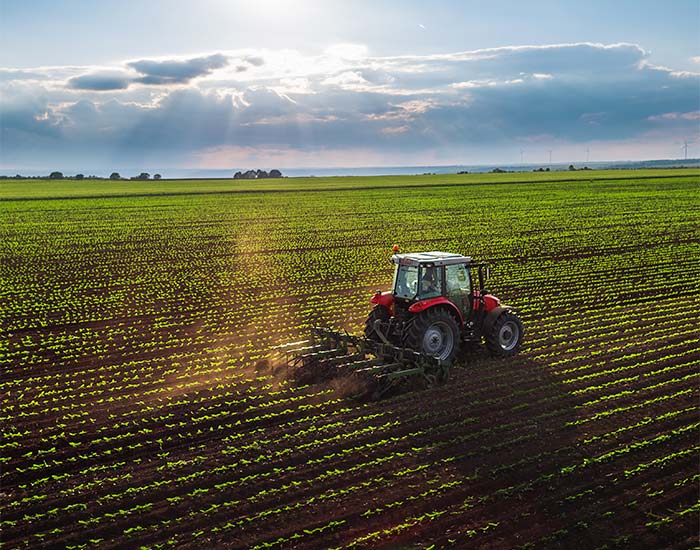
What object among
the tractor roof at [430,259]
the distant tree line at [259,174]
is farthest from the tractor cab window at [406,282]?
the distant tree line at [259,174]

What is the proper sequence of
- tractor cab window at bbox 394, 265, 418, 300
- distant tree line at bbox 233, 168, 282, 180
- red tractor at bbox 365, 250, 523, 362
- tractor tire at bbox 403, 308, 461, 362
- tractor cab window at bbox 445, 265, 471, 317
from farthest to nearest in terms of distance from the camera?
distant tree line at bbox 233, 168, 282, 180 → tractor cab window at bbox 445, 265, 471, 317 → tractor cab window at bbox 394, 265, 418, 300 → red tractor at bbox 365, 250, 523, 362 → tractor tire at bbox 403, 308, 461, 362

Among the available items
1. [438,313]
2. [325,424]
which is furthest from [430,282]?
[325,424]

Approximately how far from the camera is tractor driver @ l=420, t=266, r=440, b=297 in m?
13.4

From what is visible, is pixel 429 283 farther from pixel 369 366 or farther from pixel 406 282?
pixel 369 366

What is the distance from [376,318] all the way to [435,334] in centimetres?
139

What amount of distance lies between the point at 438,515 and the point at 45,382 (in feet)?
30.2

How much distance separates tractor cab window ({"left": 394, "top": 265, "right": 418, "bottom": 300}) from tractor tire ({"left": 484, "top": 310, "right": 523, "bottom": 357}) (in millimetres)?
2067

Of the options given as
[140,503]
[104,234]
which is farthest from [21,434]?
[104,234]

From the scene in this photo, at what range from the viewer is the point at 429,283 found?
13523 mm

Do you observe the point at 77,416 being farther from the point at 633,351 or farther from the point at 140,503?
the point at 633,351

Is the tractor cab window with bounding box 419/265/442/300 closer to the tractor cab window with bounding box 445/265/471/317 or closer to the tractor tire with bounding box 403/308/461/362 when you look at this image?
the tractor cab window with bounding box 445/265/471/317

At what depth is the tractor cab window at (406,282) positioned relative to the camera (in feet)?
44.4

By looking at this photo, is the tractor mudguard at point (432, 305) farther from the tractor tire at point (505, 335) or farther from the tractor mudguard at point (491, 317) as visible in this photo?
→ the tractor tire at point (505, 335)

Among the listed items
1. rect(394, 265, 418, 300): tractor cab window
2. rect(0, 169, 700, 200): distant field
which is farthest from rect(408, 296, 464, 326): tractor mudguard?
rect(0, 169, 700, 200): distant field
